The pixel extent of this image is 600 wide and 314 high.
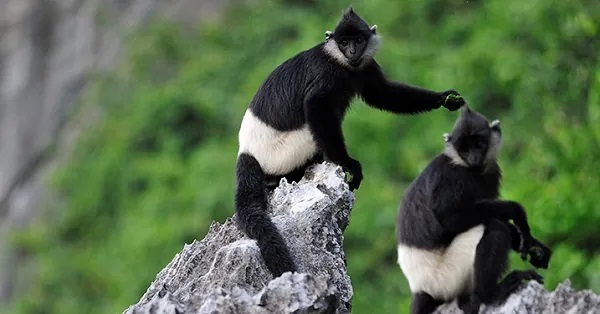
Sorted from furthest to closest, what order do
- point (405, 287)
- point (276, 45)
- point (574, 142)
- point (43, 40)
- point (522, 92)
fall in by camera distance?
1. point (43, 40)
2. point (276, 45)
3. point (522, 92)
4. point (405, 287)
5. point (574, 142)

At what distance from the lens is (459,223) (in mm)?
5195

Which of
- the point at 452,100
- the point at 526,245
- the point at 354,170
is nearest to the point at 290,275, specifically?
the point at 354,170

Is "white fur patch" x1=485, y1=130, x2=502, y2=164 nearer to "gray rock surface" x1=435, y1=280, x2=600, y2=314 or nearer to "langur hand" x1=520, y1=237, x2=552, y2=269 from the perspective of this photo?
"langur hand" x1=520, y1=237, x2=552, y2=269

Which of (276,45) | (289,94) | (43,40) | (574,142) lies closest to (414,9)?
(276,45)

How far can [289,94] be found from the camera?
5.39 meters

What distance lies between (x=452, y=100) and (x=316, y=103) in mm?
702

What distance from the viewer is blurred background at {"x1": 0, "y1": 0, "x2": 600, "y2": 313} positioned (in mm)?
10180

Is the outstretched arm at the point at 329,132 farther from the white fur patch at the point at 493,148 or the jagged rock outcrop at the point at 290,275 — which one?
the white fur patch at the point at 493,148

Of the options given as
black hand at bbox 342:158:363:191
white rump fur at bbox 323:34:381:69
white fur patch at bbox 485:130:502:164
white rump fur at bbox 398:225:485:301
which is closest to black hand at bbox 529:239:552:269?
white rump fur at bbox 398:225:485:301

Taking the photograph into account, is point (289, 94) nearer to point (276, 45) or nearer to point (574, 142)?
point (574, 142)

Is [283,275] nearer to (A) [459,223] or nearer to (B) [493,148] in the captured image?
(A) [459,223]

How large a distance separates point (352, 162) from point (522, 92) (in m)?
6.71

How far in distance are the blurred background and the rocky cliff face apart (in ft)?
0.10

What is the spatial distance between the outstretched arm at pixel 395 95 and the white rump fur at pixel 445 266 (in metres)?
0.74
